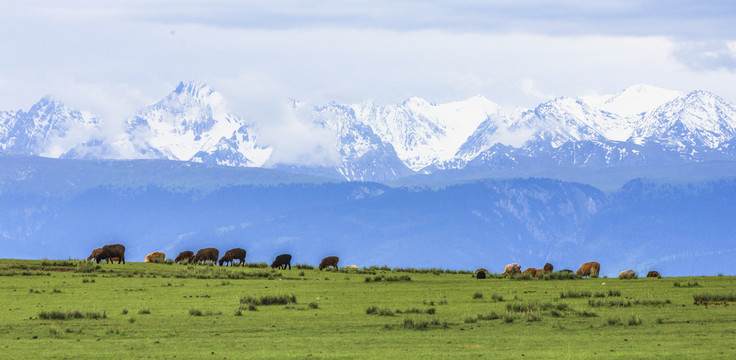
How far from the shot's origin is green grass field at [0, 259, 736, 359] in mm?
27266

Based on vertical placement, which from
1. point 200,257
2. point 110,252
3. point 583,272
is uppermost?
point 200,257

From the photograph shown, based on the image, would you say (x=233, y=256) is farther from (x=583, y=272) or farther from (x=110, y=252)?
(x=583, y=272)

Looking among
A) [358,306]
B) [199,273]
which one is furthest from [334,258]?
[358,306]

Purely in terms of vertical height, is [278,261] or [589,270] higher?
[278,261]

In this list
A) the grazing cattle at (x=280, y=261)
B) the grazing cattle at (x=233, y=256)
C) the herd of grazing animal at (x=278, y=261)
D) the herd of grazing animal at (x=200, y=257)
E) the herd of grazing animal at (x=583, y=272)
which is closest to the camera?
the herd of grazing animal at (x=583, y=272)

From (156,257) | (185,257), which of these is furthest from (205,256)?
(156,257)

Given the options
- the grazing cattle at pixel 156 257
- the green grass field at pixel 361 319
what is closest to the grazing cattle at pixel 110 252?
the grazing cattle at pixel 156 257

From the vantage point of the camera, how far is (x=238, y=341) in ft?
95.7

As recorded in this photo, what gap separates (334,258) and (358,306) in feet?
112

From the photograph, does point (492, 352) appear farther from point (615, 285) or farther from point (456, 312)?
point (615, 285)

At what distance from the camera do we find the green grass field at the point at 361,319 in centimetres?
2727

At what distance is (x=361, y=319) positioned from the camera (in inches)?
1374

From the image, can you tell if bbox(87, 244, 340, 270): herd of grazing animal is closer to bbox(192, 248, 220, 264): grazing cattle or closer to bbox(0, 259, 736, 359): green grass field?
bbox(192, 248, 220, 264): grazing cattle

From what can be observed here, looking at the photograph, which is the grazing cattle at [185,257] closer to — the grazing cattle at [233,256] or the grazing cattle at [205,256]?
the grazing cattle at [205,256]
